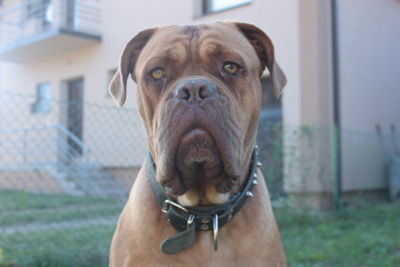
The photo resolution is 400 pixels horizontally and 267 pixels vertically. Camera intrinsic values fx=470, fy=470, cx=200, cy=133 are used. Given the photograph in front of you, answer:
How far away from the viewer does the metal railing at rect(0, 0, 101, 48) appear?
12062 millimetres

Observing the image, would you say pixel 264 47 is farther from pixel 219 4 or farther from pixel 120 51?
pixel 120 51

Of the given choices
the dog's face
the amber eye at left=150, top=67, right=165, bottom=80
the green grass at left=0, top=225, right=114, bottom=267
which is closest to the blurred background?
the green grass at left=0, top=225, right=114, bottom=267

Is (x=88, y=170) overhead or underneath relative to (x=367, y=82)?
underneath

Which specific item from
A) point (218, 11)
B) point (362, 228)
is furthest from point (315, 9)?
point (362, 228)

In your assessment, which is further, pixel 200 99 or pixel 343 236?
pixel 343 236

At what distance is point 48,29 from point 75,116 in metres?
2.75

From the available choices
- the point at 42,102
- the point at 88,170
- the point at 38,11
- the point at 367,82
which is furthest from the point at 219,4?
the point at 38,11

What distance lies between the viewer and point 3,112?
13.2 m

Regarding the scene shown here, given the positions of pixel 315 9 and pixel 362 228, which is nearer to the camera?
pixel 362 228

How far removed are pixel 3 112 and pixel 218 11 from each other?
735 centimetres

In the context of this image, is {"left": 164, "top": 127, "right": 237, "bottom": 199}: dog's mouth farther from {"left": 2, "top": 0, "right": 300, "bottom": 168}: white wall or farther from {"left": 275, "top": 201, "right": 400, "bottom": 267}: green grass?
{"left": 2, "top": 0, "right": 300, "bottom": 168}: white wall

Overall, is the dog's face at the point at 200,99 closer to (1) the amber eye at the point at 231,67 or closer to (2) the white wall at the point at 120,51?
(1) the amber eye at the point at 231,67

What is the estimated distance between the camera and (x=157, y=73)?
2.32 metres

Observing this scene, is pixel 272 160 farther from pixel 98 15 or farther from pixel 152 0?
pixel 98 15
